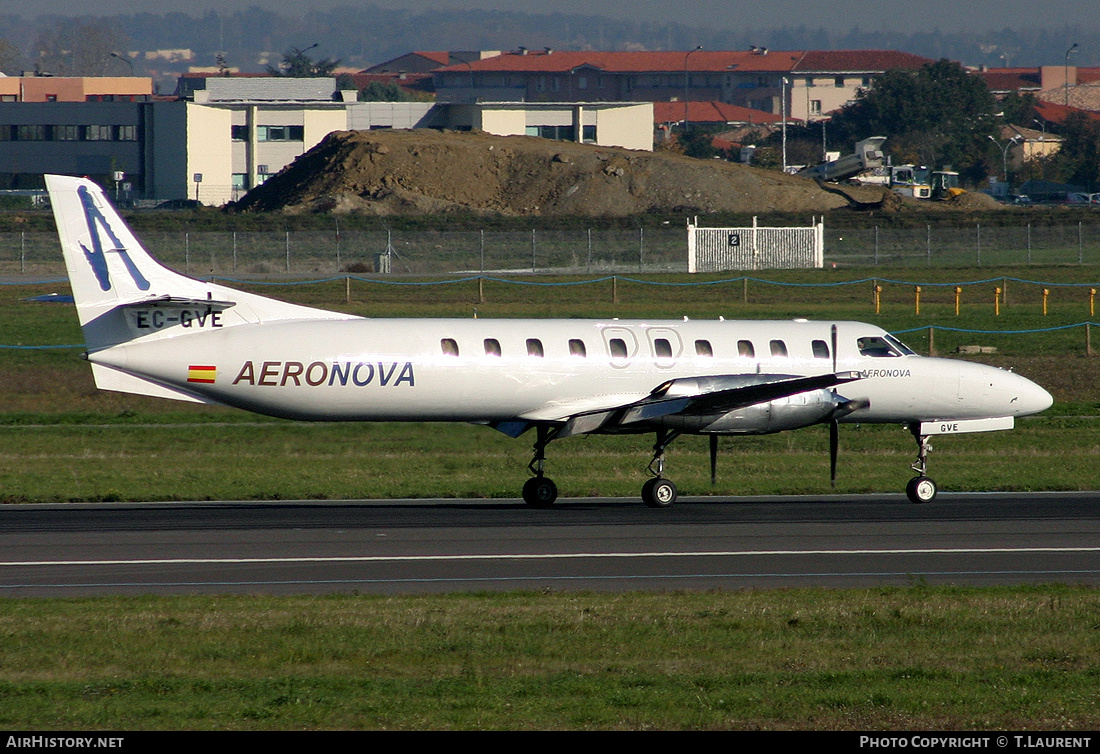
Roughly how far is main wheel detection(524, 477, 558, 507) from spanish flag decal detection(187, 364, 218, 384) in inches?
221

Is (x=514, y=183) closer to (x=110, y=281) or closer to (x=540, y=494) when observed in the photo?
(x=540, y=494)

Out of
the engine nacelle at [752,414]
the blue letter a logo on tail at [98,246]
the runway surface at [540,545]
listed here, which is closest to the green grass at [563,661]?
the runway surface at [540,545]

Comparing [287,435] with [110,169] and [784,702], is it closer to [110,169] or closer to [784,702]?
[784,702]

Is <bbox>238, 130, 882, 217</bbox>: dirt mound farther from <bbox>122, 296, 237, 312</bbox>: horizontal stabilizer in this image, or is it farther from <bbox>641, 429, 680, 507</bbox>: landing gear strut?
<bbox>641, 429, 680, 507</bbox>: landing gear strut

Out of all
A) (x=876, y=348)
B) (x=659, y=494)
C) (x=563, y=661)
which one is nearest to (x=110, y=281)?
(x=659, y=494)

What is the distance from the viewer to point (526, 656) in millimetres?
12898

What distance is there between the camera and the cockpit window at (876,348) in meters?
25.1

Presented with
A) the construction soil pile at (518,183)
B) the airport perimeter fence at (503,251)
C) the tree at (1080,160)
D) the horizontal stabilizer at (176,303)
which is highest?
the tree at (1080,160)

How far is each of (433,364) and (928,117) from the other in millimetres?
168680

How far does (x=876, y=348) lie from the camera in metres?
25.2

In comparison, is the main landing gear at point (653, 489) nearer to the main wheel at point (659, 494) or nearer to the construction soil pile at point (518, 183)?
the main wheel at point (659, 494)

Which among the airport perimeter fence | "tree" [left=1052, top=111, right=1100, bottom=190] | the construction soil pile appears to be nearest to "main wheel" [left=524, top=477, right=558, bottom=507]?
the airport perimeter fence

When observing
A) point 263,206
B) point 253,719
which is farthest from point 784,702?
point 263,206

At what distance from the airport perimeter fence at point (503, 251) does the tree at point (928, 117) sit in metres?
83.4
